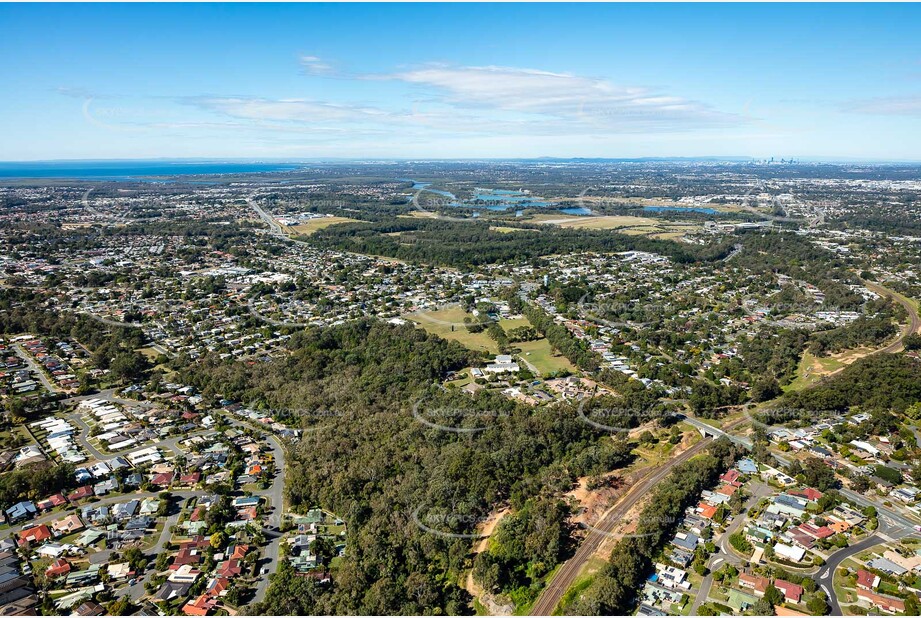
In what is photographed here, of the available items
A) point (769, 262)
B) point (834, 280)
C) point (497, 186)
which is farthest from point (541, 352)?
point (497, 186)

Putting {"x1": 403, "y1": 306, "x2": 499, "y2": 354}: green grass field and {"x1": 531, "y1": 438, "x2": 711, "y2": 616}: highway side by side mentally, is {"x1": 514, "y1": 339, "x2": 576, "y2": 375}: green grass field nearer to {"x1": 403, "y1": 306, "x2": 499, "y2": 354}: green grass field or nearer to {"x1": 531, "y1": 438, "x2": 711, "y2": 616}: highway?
{"x1": 403, "y1": 306, "x2": 499, "y2": 354}: green grass field

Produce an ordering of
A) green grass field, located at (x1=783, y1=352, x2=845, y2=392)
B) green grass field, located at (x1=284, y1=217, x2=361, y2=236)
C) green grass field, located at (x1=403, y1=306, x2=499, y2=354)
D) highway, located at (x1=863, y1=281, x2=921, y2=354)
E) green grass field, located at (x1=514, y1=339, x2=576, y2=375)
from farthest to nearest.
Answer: green grass field, located at (x1=284, y1=217, x2=361, y2=236)
green grass field, located at (x1=403, y1=306, x2=499, y2=354)
highway, located at (x1=863, y1=281, x2=921, y2=354)
green grass field, located at (x1=514, y1=339, x2=576, y2=375)
green grass field, located at (x1=783, y1=352, x2=845, y2=392)

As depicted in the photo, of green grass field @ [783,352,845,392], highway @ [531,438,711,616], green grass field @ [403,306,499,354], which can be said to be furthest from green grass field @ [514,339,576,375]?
green grass field @ [783,352,845,392]

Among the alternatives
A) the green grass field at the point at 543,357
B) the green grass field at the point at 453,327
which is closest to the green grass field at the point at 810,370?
the green grass field at the point at 543,357

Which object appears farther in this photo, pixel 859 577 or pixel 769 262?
pixel 769 262

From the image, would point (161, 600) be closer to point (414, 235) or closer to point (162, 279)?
point (162, 279)

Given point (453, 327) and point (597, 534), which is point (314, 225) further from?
point (597, 534)

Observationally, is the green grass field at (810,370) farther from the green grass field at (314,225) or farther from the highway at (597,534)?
the green grass field at (314,225)

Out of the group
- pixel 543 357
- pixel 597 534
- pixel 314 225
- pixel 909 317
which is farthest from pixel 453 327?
pixel 314 225
